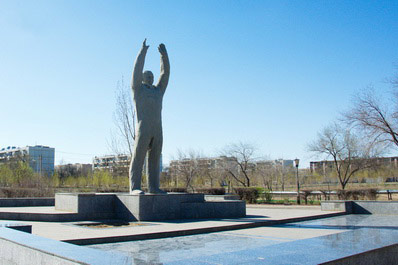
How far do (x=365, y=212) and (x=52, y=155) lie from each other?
307ft

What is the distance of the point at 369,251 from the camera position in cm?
373

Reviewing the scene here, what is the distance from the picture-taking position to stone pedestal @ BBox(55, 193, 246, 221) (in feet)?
31.9

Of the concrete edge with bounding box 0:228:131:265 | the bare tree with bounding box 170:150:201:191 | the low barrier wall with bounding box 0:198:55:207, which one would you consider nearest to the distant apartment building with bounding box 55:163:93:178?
the bare tree with bounding box 170:150:201:191

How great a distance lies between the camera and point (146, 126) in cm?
1059

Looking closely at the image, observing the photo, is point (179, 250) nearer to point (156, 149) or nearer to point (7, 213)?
point (156, 149)

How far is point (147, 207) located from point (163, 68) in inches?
163

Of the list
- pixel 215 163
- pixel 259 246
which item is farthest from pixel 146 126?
pixel 215 163

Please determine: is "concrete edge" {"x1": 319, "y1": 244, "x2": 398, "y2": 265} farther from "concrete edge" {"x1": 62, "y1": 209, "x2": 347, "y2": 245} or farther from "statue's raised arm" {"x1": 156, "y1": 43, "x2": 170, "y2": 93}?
"statue's raised arm" {"x1": 156, "y1": 43, "x2": 170, "y2": 93}

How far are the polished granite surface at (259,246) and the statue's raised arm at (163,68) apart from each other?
504cm

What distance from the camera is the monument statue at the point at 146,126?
1052cm

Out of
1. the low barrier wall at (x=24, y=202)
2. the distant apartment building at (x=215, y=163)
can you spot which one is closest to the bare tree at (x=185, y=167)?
the distant apartment building at (x=215, y=163)

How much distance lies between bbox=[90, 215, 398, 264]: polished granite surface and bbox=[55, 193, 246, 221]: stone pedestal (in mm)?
2181

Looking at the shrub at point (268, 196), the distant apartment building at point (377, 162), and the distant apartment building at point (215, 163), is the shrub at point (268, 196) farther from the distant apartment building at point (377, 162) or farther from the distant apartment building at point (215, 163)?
the distant apartment building at point (215, 163)

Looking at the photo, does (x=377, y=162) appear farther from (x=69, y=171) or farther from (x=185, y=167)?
(x=69, y=171)
